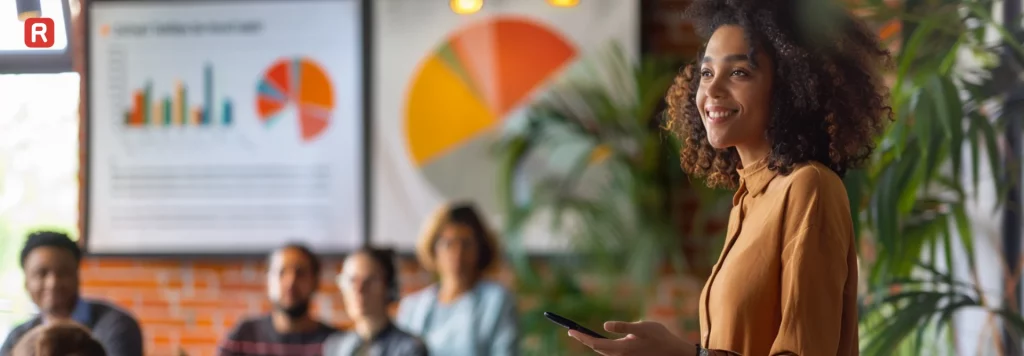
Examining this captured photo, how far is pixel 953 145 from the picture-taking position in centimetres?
204

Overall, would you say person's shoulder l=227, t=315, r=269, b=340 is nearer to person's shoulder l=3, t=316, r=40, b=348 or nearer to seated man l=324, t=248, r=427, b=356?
seated man l=324, t=248, r=427, b=356

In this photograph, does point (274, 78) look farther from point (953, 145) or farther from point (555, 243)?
point (953, 145)

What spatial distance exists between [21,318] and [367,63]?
10.5 feet

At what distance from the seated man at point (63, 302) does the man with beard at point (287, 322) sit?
177 centimetres

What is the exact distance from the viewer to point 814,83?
88 cm

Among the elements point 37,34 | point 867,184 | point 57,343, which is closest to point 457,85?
point 867,184

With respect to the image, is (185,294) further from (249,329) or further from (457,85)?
(457,85)

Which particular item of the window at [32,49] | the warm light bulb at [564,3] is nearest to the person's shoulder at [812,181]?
the window at [32,49]

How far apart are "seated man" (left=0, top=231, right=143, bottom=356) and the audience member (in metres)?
0.01

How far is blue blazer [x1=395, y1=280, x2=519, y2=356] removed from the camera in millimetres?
3531

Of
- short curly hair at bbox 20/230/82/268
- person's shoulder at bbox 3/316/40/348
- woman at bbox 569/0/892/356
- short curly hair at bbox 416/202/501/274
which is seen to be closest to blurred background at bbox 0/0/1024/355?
short curly hair at bbox 416/202/501/274

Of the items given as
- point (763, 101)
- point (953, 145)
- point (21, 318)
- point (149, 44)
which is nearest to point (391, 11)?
point (149, 44)

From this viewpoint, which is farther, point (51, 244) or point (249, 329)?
point (249, 329)

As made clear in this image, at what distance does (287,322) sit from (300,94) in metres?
1.30
